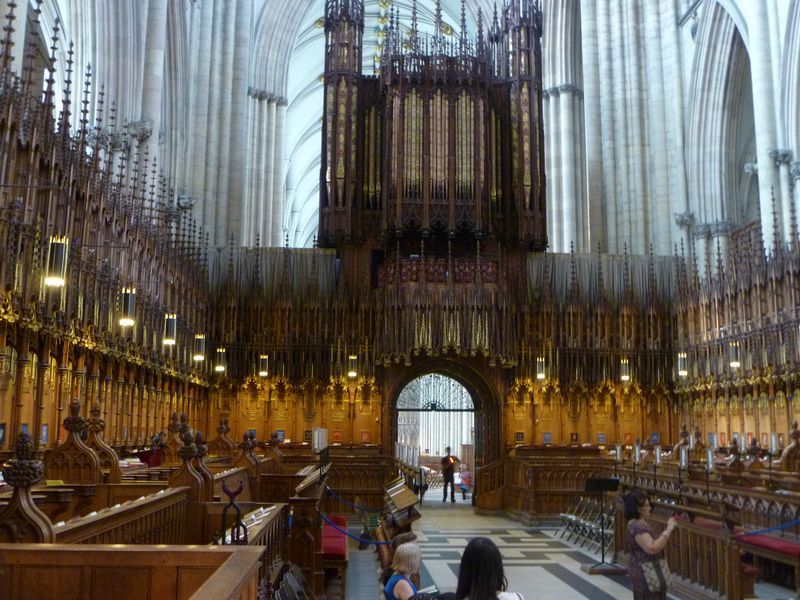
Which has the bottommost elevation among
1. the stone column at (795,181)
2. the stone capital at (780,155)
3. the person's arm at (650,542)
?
the person's arm at (650,542)

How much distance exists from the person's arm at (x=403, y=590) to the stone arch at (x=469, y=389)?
1629 centimetres

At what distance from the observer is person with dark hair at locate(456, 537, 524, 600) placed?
3.43 metres

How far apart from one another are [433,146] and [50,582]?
64.9 ft

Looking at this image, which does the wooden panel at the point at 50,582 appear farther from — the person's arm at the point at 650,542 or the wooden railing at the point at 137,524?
the person's arm at the point at 650,542

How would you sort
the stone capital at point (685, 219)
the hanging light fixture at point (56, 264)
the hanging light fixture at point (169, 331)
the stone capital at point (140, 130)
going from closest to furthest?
the hanging light fixture at point (56, 264) < the hanging light fixture at point (169, 331) < the stone capital at point (140, 130) < the stone capital at point (685, 219)

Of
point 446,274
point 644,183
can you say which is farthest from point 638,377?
point 644,183

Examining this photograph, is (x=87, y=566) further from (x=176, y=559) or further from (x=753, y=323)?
(x=753, y=323)

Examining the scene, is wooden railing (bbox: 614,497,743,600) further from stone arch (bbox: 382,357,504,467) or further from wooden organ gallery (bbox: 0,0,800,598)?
stone arch (bbox: 382,357,504,467)

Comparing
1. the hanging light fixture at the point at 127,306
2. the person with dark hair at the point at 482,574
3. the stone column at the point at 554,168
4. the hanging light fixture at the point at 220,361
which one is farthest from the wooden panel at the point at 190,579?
the stone column at the point at 554,168

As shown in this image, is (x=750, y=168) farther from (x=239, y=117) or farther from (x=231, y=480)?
(x=231, y=480)

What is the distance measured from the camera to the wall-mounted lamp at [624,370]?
68.5ft

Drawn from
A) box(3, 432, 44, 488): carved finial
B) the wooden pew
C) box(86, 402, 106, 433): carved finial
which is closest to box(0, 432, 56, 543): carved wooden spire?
box(3, 432, 44, 488): carved finial

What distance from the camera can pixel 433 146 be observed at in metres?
22.3

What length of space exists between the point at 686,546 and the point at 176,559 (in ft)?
24.6
